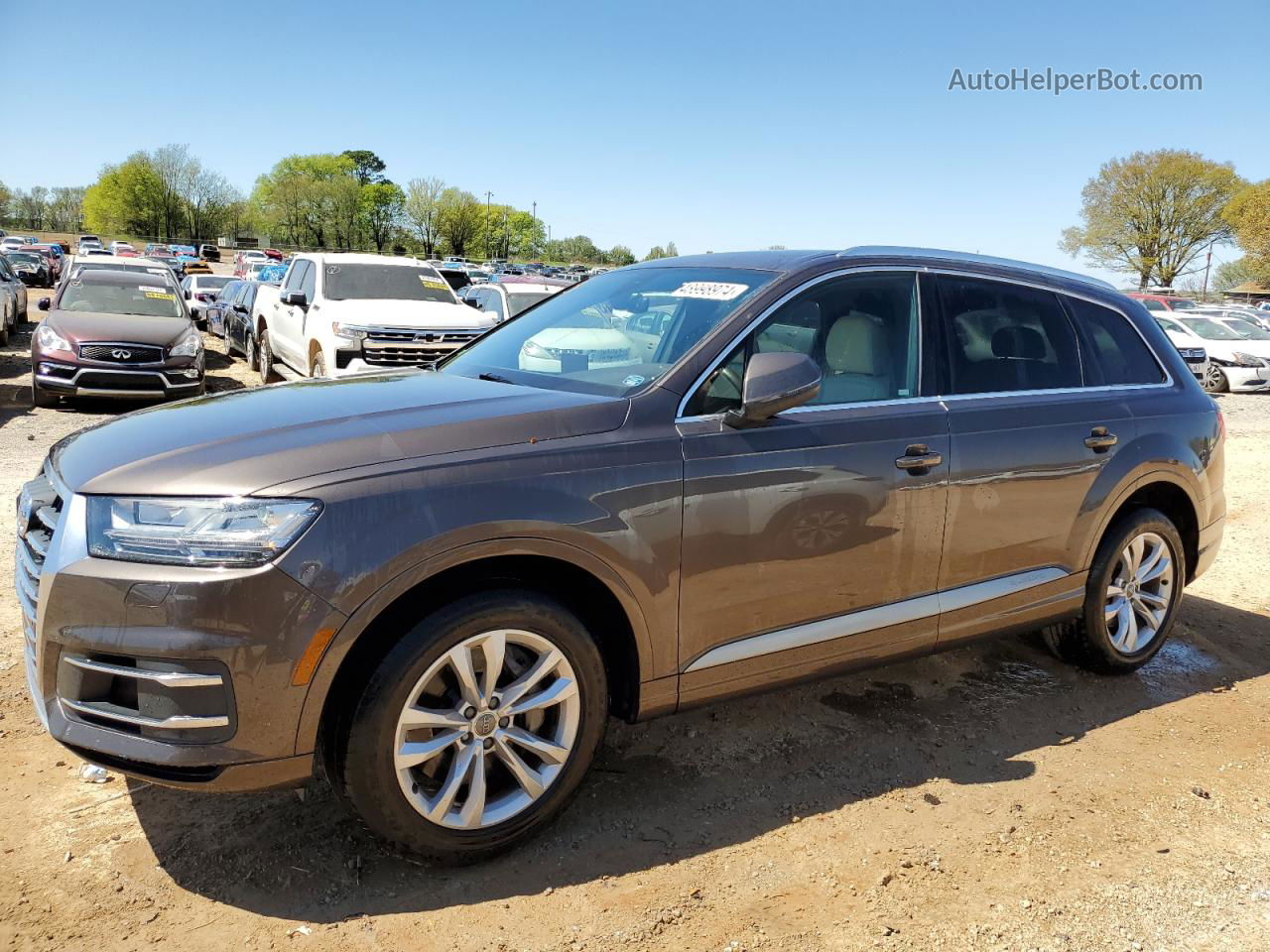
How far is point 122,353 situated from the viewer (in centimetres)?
1102

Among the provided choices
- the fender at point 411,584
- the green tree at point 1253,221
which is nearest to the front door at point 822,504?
the fender at point 411,584

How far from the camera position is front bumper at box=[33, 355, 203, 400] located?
10.8 metres

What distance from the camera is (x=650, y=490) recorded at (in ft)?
9.31

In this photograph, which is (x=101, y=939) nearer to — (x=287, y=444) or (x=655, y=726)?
(x=287, y=444)

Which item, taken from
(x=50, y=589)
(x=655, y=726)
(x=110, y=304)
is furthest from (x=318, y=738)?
(x=110, y=304)

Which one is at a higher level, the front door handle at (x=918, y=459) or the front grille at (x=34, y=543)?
the front door handle at (x=918, y=459)

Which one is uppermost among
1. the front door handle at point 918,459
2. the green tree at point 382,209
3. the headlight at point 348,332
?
the green tree at point 382,209

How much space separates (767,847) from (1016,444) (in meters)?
1.85

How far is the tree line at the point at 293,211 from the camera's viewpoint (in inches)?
4065

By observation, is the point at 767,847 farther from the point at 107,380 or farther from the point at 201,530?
the point at 107,380

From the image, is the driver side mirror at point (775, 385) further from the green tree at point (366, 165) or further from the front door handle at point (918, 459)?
the green tree at point (366, 165)

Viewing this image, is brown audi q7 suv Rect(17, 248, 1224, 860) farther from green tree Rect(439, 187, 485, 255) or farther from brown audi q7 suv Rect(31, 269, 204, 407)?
green tree Rect(439, 187, 485, 255)

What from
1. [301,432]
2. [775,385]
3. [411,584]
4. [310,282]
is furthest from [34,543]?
[310,282]

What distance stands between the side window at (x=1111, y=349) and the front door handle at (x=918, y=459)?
1148 millimetres
